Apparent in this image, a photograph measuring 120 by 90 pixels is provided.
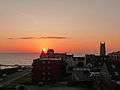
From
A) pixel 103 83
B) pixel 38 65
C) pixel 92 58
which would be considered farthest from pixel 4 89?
pixel 92 58

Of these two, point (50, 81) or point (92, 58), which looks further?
point (92, 58)

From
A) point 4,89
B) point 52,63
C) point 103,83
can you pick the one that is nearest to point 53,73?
point 52,63

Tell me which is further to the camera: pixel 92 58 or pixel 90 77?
pixel 92 58

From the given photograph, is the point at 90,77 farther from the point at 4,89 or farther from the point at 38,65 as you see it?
the point at 4,89

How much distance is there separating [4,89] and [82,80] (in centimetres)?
3328

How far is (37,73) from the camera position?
359 feet

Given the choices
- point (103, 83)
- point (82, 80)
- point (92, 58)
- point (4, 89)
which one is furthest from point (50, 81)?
point (92, 58)

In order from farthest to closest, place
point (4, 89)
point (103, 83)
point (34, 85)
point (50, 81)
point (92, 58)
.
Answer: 1. point (92, 58)
2. point (50, 81)
3. point (34, 85)
4. point (4, 89)
5. point (103, 83)

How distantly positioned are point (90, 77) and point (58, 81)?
11.5 m

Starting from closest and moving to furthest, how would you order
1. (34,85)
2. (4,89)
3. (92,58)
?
(4,89), (34,85), (92,58)

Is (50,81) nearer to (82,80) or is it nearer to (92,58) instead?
(82,80)

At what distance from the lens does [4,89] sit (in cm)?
7962

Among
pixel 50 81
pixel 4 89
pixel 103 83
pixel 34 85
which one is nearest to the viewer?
pixel 103 83

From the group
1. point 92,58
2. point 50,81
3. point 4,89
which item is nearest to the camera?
point 4,89
